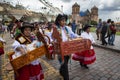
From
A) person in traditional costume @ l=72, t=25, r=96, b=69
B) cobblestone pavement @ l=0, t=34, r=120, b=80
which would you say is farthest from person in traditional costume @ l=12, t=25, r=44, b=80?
person in traditional costume @ l=72, t=25, r=96, b=69

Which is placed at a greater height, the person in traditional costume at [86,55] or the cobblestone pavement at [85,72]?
the person in traditional costume at [86,55]

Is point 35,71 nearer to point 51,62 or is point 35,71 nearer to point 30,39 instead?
point 30,39

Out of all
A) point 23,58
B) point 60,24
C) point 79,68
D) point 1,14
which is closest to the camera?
point 23,58

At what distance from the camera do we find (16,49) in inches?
144

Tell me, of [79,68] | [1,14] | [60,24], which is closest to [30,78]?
[60,24]

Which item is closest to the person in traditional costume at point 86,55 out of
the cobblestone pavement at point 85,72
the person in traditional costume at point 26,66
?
the cobblestone pavement at point 85,72

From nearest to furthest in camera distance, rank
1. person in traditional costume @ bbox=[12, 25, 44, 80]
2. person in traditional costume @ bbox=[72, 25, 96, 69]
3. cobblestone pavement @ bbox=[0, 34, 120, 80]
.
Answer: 1. person in traditional costume @ bbox=[12, 25, 44, 80]
2. cobblestone pavement @ bbox=[0, 34, 120, 80]
3. person in traditional costume @ bbox=[72, 25, 96, 69]

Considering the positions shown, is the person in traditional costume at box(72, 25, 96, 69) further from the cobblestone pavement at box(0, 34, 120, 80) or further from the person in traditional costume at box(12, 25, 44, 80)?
the person in traditional costume at box(12, 25, 44, 80)

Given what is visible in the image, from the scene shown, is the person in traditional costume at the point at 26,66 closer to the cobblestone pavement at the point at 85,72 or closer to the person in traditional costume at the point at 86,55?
the cobblestone pavement at the point at 85,72

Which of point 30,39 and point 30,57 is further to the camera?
point 30,39

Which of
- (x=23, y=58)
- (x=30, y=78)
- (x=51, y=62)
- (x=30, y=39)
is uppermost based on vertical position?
(x=30, y=39)

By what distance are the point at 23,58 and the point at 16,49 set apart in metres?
0.34

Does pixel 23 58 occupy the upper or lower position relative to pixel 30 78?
upper

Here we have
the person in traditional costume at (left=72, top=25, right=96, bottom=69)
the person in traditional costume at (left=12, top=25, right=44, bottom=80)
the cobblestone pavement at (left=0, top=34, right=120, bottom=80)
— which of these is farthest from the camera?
the person in traditional costume at (left=72, top=25, right=96, bottom=69)
